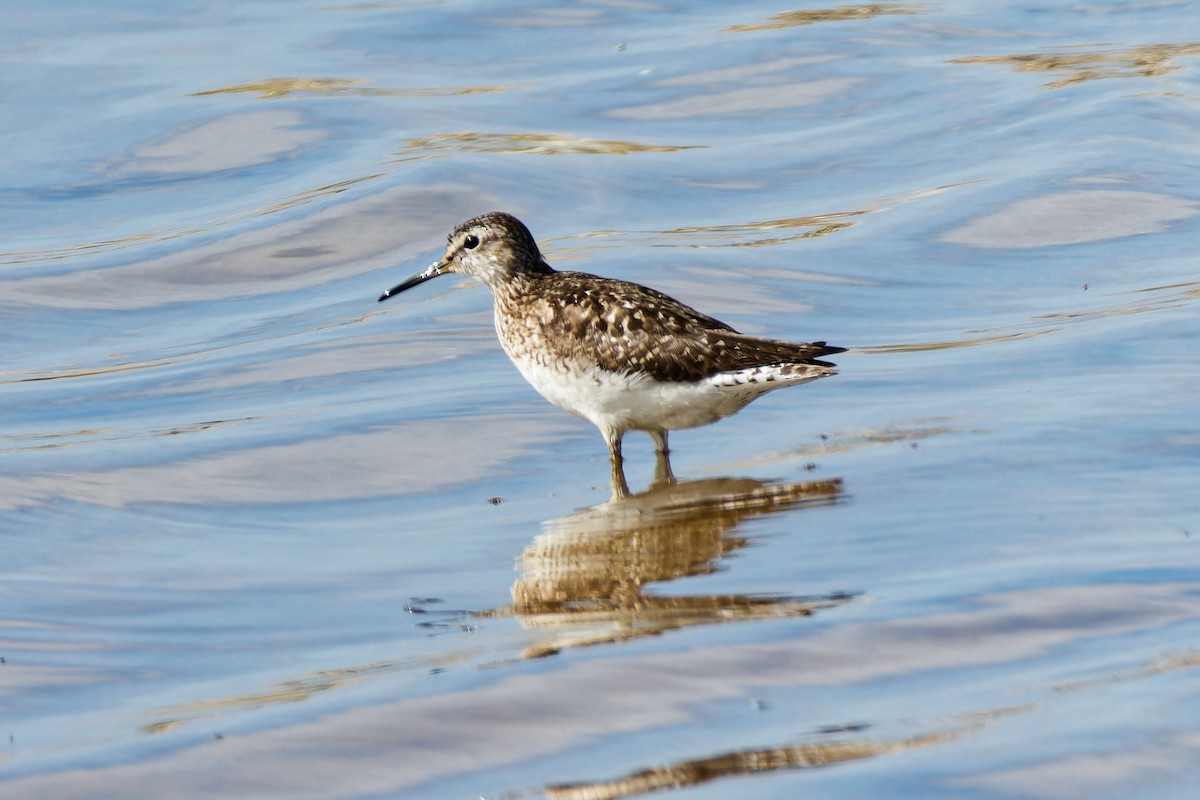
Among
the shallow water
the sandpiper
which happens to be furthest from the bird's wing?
the shallow water

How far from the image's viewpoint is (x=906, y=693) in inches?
225

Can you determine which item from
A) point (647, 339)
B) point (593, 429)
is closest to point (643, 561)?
point (647, 339)

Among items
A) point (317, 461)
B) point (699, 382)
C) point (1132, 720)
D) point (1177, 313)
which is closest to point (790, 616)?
point (1132, 720)

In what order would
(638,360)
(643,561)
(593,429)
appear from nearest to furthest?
1. (643,561)
2. (638,360)
3. (593,429)

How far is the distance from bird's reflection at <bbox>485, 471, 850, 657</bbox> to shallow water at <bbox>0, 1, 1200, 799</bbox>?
0.10 ft

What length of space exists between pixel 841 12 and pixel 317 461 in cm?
1220

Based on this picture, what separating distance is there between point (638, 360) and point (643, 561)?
181 cm

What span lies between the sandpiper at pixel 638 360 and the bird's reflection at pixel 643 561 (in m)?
0.42

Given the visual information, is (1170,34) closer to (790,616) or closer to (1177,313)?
(1177,313)

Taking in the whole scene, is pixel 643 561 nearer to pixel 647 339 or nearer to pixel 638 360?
pixel 638 360

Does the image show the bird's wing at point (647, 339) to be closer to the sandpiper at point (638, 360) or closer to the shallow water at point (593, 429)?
the sandpiper at point (638, 360)

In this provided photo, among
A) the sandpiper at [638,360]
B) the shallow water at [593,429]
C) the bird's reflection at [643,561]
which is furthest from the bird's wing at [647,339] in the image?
the bird's reflection at [643,561]

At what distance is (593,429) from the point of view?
10.0m

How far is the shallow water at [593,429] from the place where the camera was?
5.68 metres
